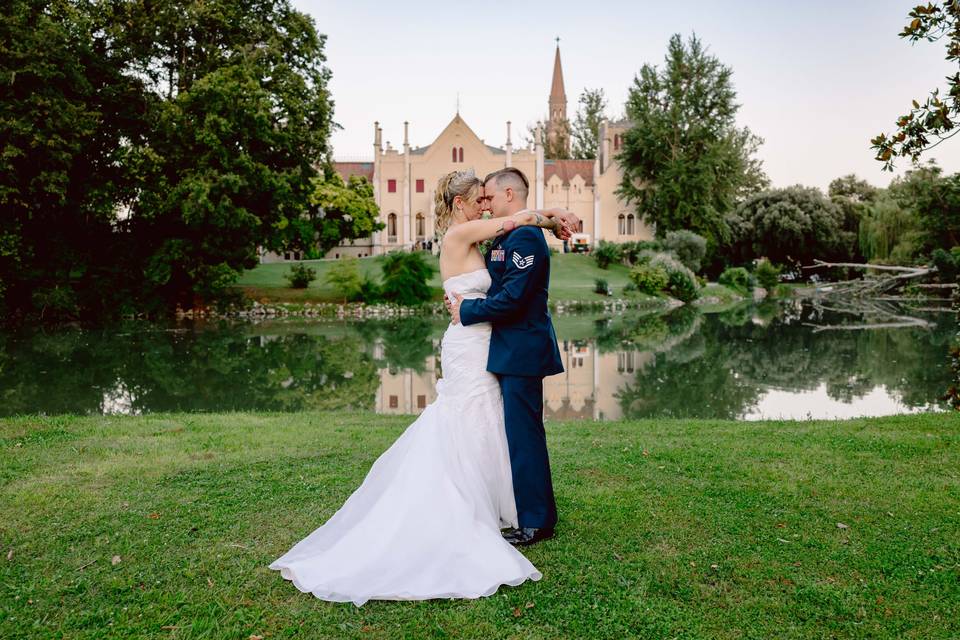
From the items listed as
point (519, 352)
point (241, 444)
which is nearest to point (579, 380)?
point (241, 444)

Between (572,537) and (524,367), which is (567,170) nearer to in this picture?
(524,367)

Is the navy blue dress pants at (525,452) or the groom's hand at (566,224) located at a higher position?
the groom's hand at (566,224)

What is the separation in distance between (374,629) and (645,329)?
19.4 metres

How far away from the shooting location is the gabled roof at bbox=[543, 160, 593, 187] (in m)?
50.6

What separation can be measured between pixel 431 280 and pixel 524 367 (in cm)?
2839

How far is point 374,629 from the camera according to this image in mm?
3150

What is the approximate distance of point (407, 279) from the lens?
27000 millimetres

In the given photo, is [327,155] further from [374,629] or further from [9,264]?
[374,629]

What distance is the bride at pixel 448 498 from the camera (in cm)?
351

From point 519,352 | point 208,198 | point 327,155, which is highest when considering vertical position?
point 327,155

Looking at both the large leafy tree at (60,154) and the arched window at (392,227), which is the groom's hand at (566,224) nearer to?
the large leafy tree at (60,154)

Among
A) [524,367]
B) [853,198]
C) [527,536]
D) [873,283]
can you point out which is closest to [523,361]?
[524,367]

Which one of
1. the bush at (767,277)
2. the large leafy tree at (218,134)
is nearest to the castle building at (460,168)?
the bush at (767,277)

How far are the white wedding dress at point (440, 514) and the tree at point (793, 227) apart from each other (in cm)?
4572
